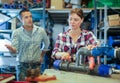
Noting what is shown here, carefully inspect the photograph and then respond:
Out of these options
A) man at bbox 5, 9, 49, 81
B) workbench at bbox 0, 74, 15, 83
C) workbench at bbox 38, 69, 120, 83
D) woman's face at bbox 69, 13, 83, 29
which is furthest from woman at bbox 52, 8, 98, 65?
man at bbox 5, 9, 49, 81

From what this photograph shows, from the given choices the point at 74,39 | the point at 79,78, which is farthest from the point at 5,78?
the point at 74,39

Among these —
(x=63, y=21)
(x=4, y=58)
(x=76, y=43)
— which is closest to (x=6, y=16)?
(x=4, y=58)

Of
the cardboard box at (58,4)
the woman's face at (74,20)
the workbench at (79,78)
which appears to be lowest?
the workbench at (79,78)

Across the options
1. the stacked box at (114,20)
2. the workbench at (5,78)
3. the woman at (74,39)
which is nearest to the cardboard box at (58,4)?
the stacked box at (114,20)

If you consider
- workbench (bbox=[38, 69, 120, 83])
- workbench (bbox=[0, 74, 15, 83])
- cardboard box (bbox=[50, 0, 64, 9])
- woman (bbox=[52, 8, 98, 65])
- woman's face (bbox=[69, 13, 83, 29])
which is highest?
cardboard box (bbox=[50, 0, 64, 9])

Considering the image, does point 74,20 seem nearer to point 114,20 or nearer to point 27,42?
point 27,42

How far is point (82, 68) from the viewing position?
1.81m

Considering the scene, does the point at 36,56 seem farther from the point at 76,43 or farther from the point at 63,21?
the point at 63,21

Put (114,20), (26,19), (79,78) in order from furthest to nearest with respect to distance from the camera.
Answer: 1. (114,20)
2. (26,19)
3. (79,78)

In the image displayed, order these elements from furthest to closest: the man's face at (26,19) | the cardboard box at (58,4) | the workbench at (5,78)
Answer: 1. the cardboard box at (58,4)
2. the man's face at (26,19)
3. the workbench at (5,78)

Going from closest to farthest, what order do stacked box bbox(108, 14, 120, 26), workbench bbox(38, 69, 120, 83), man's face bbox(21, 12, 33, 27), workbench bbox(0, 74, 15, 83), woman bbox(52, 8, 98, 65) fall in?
workbench bbox(0, 74, 15, 83) < workbench bbox(38, 69, 120, 83) < woman bbox(52, 8, 98, 65) < man's face bbox(21, 12, 33, 27) < stacked box bbox(108, 14, 120, 26)

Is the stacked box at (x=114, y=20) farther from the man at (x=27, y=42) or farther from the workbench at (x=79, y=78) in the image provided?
the workbench at (x=79, y=78)

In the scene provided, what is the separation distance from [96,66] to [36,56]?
177 centimetres

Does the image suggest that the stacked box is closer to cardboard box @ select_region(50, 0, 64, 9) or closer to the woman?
cardboard box @ select_region(50, 0, 64, 9)
